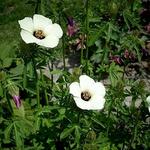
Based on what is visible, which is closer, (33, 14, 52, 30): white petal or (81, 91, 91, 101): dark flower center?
(81, 91, 91, 101): dark flower center

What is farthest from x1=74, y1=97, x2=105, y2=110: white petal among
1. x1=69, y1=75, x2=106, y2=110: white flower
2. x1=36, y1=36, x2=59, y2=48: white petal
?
x1=36, y1=36, x2=59, y2=48: white petal

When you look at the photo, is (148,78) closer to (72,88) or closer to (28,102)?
(28,102)

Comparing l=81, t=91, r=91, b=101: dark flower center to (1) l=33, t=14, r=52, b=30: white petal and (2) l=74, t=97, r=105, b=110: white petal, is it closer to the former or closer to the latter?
(2) l=74, t=97, r=105, b=110: white petal

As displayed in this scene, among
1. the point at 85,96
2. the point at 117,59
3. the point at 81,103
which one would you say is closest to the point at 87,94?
the point at 85,96

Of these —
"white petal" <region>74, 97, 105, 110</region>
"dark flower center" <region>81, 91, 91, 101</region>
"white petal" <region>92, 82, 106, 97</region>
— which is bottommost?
"white petal" <region>74, 97, 105, 110</region>

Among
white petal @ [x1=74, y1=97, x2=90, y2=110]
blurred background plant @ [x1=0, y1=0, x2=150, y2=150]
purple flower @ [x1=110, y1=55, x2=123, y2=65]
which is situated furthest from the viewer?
purple flower @ [x1=110, y1=55, x2=123, y2=65]

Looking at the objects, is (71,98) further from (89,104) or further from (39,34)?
(39,34)
